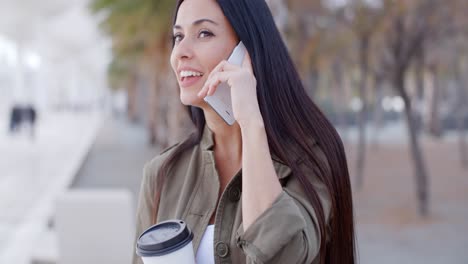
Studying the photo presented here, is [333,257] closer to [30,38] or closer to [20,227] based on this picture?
[20,227]

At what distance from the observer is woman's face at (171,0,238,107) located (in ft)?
3.99

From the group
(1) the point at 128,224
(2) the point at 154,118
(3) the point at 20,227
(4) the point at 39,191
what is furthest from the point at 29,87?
(1) the point at 128,224

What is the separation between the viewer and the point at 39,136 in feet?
68.3

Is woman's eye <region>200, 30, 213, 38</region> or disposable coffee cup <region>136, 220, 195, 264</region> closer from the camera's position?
disposable coffee cup <region>136, 220, 195, 264</region>

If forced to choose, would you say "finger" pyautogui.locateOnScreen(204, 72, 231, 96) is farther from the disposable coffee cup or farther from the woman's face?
the disposable coffee cup

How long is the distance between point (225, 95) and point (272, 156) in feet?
0.63

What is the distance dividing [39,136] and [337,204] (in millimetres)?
21311

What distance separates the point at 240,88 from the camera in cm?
109

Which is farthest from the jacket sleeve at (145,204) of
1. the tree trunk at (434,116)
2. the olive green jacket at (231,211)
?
the tree trunk at (434,116)

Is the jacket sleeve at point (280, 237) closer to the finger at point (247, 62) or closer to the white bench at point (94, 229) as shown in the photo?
the finger at point (247, 62)

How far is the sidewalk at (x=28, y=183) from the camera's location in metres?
5.79

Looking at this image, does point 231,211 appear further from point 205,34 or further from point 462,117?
point 462,117

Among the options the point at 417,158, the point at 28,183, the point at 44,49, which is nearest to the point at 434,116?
the point at 417,158

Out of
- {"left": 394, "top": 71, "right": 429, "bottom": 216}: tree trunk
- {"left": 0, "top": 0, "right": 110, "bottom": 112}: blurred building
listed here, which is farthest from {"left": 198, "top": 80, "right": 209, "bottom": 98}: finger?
{"left": 0, "top": 0, "right": 110, "bottom": 112}: blurred building
